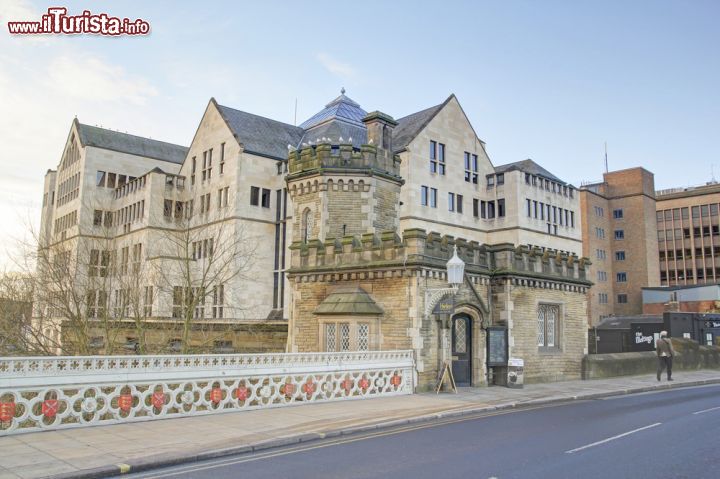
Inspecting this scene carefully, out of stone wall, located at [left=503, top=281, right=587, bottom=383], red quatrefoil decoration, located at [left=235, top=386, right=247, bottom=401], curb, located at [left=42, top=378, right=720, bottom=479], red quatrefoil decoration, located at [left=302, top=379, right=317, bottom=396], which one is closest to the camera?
curb, located at [left=42, top=378, right=720, bottom=479]

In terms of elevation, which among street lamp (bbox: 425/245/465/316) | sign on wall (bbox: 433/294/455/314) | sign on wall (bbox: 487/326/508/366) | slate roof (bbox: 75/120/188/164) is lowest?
sign on wall (bbox: 487/326/508/366)

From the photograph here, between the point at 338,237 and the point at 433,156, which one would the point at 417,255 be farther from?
the point at 433,156

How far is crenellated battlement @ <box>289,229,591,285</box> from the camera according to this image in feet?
60.2

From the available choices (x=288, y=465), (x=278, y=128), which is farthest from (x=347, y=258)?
(x=278, y=128)

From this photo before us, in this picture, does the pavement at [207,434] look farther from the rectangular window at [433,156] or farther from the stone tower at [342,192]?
the rectangular window at [433,156]

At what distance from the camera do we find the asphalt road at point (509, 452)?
812 cm

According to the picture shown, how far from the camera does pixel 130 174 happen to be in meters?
53.6

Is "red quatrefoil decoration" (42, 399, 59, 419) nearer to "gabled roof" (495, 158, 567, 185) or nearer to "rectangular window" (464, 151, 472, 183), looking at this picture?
"rectangular window" (464, 151, 472, 183)

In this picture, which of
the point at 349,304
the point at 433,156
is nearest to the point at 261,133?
the point at 433,156

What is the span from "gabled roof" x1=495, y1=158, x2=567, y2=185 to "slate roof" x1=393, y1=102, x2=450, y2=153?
27.0 feet

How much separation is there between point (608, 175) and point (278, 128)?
53561 mm

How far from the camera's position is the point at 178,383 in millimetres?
12703

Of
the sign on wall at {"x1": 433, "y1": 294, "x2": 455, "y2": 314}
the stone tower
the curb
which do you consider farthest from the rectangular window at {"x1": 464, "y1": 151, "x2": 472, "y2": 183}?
the curb

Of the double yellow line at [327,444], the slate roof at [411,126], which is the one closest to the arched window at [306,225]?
the double yellow line at [327,444]
